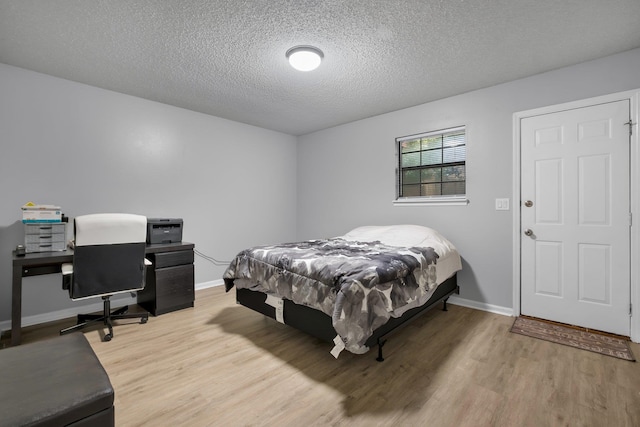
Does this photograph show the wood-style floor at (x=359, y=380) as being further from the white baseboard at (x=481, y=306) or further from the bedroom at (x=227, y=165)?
the bedroom at (x=227, y=165)

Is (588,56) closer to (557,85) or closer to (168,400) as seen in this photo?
(557,85)

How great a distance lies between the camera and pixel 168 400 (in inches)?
67.4

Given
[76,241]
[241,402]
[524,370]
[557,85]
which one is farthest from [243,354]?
[557,85]

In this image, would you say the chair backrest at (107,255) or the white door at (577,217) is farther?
the white door at (577,217)

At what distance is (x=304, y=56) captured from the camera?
2.43 metres

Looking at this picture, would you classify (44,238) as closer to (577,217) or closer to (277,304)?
(277,304)

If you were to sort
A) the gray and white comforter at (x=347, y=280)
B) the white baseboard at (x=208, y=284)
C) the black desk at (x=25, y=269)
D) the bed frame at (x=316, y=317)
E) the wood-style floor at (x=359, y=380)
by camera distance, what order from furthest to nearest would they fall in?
the white baseboard at (x=208, y=284)
the black desk at (x=25, y=269)
the bed frame at (x=316, y=317)
the gray and white comforter at (x=347, y=280)
the wood-style floor at (x=359, y=380)

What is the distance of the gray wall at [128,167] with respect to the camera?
2.76m

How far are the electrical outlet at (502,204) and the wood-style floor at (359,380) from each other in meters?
1.24

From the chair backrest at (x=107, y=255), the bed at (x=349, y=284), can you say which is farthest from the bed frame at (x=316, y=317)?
the chair backrest at (x=107, y=255)

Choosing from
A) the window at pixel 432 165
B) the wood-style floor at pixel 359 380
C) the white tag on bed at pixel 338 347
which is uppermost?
the window at pixel 432 165

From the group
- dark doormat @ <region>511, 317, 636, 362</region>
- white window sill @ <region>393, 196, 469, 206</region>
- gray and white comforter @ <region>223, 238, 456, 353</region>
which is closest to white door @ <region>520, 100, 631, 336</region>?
dark doormat @ <region>511, 317, 636, 362</region>

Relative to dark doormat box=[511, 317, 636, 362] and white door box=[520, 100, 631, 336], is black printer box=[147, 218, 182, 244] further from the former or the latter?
white door box=[520, 100, 631, 336]

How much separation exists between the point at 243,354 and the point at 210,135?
3.11 meters
